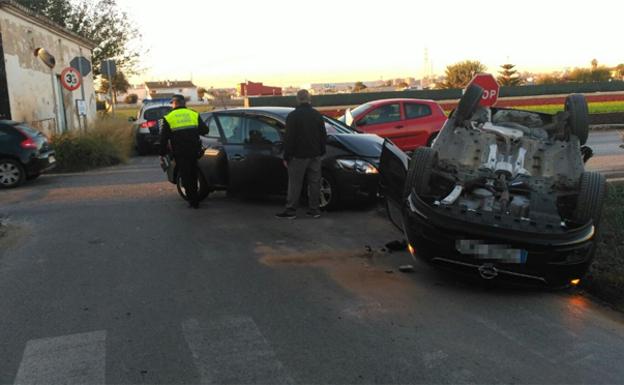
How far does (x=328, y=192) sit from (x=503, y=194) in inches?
135

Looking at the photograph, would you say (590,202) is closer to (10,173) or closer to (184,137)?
(184,137)

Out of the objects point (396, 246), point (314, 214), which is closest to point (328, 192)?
point (314, 214)

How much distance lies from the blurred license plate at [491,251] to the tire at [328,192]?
11.8ft

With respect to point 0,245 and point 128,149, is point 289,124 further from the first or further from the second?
point 128,149

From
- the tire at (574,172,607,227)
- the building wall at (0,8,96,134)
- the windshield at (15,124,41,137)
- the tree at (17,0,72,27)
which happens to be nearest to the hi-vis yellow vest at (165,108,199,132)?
the windshield at (15,124,41,137)

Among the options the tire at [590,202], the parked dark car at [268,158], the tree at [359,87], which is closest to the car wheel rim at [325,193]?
the parked dark car at [268,158]

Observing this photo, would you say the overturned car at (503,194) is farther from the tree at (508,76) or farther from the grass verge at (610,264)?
the tree at (508,76)

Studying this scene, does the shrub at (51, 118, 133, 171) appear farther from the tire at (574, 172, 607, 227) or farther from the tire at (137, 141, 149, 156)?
the tire at (574, 172, 607, 227)

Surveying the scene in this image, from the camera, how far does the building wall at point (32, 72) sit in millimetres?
16969

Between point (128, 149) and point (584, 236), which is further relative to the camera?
point (128, 149)

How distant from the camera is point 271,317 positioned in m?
4.49

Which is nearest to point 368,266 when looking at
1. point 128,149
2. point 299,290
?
point 299,290

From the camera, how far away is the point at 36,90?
19172 mm

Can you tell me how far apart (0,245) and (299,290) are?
167 inches
